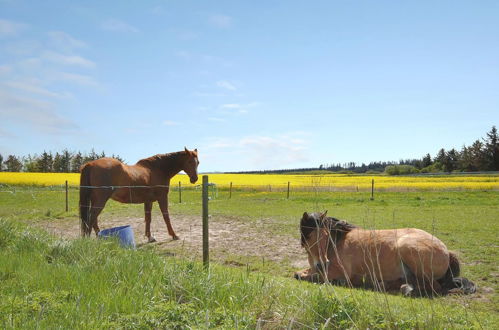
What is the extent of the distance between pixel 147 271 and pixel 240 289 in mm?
1102

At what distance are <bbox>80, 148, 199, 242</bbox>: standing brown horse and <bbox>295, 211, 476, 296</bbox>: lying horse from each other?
414cm

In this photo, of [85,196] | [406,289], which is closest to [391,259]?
[406,289]

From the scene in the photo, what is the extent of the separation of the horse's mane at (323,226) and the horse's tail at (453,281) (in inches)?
55.8

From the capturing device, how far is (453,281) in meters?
4.99

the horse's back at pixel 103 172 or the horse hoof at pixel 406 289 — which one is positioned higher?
the horse's back at pixel 103 172

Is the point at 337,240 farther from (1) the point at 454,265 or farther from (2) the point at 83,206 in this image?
(2) the point at 83,206

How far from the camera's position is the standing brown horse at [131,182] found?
801 cm

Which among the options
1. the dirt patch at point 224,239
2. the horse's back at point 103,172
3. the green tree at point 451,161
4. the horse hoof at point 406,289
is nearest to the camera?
the horse hoof at point 406,289

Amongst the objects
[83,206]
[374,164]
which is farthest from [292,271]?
[374,164]

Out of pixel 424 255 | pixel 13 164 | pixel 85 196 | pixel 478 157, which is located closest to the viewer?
pixel 424 255

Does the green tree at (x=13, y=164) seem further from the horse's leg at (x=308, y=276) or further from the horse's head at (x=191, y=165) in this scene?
the horse's leg at (x=308, y=276)

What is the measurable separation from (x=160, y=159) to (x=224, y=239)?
9.14ft

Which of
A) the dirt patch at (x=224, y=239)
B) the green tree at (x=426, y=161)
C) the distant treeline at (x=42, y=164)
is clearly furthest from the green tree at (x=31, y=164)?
the green tree at (x=426, y=161)

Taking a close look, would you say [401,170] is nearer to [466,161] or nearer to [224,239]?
[466,161]
